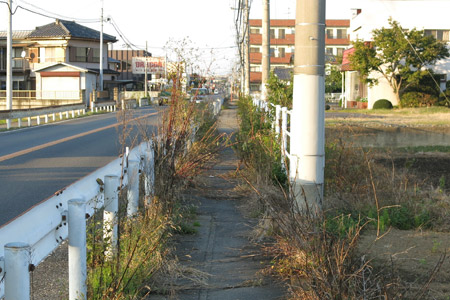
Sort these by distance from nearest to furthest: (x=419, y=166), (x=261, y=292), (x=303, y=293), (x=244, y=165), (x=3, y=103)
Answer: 1. (x=303, y=293)
2. (x=261, y=292)
3. (x=244, y=165)
4. (x=419, y=166)
5. (x=3, y=103)

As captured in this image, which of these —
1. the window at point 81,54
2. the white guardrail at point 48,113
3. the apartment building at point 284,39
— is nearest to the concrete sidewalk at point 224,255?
the white guardrail at point 48,113

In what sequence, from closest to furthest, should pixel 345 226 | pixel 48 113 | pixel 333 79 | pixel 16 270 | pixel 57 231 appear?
1. pixel 16 270
2. pixel 57 231
3. pixel 345 226
4. pixel 48 113
5. pixel 333 79

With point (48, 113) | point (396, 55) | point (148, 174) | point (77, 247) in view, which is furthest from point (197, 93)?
point (396, 55)

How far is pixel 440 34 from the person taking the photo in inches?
1832

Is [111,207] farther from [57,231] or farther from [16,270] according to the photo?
[16,270]

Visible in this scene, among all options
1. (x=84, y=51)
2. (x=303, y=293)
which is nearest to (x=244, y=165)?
(x=303, y=293)

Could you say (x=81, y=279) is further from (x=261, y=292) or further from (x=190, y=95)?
(x=190, y=95)

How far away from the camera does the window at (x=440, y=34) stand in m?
46.2

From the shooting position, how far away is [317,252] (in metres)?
4.23

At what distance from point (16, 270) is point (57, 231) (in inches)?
28.5

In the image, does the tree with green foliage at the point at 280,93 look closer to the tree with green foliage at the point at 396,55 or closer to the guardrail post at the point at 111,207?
the guardrail post at the point at 111,207

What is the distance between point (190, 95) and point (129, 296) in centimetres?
689

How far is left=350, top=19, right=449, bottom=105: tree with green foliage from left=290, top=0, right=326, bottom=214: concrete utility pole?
120 ft

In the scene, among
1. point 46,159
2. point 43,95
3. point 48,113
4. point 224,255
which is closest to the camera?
point 224,255
